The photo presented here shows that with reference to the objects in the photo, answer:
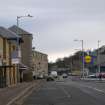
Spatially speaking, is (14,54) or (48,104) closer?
(48,104)

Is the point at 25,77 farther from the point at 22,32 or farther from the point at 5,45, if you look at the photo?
the point at 5,45

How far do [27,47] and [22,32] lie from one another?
3904 mm

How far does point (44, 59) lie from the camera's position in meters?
188

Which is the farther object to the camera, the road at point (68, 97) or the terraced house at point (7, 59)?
the terraced house at point (7, 59)

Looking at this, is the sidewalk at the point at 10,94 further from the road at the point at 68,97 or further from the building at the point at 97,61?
the building at the point at 97,61

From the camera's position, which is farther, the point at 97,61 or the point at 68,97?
the point at 97,61

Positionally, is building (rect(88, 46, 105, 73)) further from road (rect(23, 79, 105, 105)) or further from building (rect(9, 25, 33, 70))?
road (rect(23, 79, 105, 105))

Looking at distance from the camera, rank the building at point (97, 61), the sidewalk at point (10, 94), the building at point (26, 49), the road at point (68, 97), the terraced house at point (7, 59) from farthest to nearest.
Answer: the building at point (97, 61) → the building at point (26, 49) → the terraced house at point (7, 59) → the sidewalk at point (10, 94) → the road at point (68, 97)

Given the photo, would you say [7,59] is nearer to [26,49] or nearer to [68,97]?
[68,97]

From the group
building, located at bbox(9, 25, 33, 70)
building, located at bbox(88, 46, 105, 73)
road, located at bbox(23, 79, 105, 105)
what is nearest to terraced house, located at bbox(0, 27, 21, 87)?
road, located at bbox(23, 79, 105, 105)

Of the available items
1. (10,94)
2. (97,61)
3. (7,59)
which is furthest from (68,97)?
(97,61)

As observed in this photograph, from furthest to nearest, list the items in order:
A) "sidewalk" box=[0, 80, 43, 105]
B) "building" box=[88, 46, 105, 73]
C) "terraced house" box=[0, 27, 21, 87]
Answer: "building" box=[88, 46, 105, 73] → "terraced house" box=[0, 27, 21, 87] → "sidewalk" box=[0, 80, 43, 105]

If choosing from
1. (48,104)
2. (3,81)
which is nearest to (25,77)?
(3,81)

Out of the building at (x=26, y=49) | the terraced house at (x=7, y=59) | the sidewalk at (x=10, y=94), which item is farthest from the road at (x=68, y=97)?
the building at (x=26, y=49)
